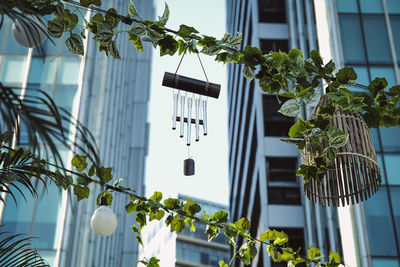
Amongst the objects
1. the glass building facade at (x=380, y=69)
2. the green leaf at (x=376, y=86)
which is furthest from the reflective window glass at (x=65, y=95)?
the green leaf at (x=376, y=86)

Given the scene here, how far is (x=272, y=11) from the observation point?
2631 cm

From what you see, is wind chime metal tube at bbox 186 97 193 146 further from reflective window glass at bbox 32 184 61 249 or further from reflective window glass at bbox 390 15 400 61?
reflective window glass at bbox 390 15 400 61

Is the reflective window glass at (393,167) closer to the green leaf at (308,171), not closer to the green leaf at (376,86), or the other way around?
the green leaf at (376,86)

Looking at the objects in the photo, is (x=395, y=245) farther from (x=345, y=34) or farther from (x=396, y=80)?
(x=345, y=34)

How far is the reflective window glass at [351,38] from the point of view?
1563cm

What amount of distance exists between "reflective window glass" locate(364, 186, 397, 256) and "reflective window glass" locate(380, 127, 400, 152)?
1.07 m

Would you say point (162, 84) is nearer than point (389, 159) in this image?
Yes

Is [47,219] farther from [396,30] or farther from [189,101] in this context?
[396,30]

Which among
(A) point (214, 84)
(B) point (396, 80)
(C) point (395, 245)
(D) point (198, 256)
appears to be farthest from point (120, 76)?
(D) point (198, 256)

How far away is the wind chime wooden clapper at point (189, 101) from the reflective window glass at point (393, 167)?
35.1ft

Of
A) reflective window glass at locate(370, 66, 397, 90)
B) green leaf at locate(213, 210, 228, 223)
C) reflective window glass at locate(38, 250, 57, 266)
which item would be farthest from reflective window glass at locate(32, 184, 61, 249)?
green leaf at locate(213, 210, 228, 223)

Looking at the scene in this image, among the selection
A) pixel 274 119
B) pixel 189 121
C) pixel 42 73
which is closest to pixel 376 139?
pixel 42 73

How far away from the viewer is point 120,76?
2322 cm

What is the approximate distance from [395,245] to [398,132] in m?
2.86
